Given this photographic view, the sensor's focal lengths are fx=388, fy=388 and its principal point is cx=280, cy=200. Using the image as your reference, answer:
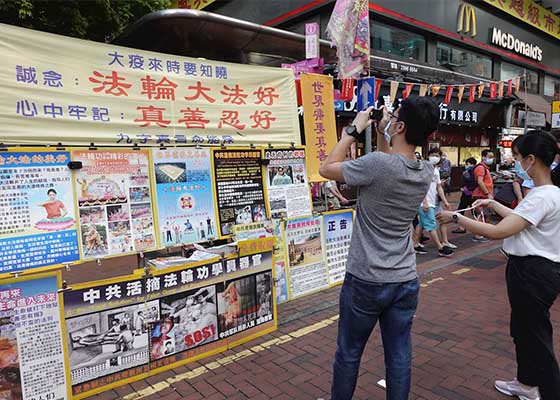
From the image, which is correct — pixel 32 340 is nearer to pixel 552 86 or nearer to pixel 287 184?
pixel 287 184

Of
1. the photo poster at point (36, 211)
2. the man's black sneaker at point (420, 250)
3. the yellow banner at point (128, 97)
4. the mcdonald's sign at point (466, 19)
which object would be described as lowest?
the man's black sneaker at point (420, 250)

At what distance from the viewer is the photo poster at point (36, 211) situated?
295 centimetres

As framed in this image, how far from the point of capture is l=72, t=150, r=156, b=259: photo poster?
3.38 metres

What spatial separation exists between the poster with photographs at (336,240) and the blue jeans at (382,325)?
9.70 ft

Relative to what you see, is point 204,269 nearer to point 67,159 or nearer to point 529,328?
point 67,159

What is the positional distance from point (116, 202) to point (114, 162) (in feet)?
1.21

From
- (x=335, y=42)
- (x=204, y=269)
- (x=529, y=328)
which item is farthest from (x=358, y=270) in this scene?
(x=335, y=42)

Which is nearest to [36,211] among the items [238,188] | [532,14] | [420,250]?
[238,188]

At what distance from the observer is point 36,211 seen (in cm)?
309

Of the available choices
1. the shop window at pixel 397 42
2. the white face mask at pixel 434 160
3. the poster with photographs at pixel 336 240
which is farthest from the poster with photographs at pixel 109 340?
the shop window at pixel 397 42

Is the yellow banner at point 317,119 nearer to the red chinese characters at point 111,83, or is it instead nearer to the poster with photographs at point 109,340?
the red chinese characters at point 111,83

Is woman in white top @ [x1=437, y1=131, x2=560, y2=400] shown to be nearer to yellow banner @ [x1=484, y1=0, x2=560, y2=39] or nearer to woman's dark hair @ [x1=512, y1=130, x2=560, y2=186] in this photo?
woman's dark hair @ [x1=512, y1=130, x2=560, y2=186]

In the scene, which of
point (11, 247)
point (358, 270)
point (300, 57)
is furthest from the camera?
point (300, 57)

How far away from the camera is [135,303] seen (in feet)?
10.3
